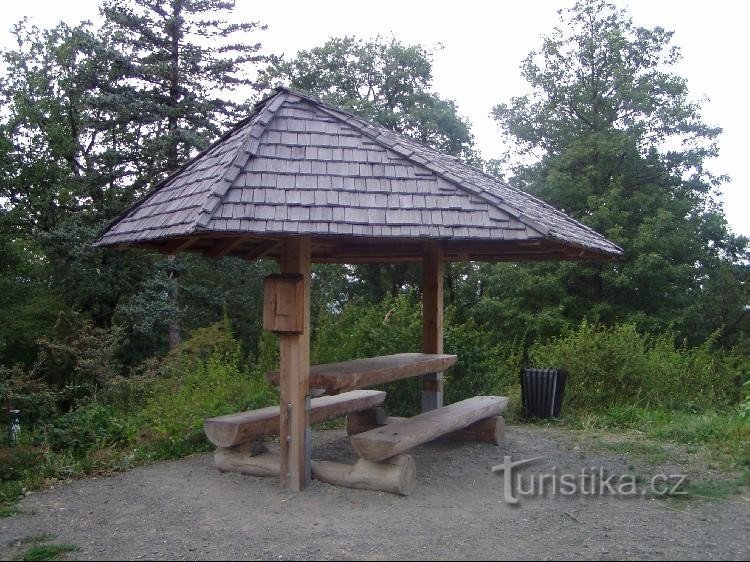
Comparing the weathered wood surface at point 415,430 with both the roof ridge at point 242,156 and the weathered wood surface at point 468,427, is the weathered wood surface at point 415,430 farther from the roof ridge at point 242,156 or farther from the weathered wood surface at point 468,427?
the roof ridge at point 242,156

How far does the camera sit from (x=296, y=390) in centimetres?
583

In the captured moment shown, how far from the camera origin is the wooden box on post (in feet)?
19.0

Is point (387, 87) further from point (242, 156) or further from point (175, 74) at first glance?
point (242, 156)

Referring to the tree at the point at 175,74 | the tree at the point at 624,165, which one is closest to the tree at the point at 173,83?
the tree at the point at 175,74

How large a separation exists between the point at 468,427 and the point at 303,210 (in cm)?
393

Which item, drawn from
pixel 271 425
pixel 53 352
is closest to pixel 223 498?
pixel 271 425

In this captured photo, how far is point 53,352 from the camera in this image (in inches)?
593

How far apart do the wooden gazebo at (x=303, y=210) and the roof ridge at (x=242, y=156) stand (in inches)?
0.4

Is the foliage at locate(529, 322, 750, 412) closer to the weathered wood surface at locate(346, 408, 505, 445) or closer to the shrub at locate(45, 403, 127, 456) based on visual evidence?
the weathered wood surface at locate(346, 408, 505, 445)

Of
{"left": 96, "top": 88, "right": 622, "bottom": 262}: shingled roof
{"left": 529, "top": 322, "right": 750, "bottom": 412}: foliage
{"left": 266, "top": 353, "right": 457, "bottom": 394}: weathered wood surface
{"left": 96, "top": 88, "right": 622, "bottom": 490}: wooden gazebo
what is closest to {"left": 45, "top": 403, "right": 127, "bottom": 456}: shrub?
{"left": 96, "top": 88, "right": 622, "bottom": 490}: wooden gazebo

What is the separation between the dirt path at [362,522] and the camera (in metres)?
4.55

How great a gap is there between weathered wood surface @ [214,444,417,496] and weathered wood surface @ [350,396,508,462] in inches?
5.6

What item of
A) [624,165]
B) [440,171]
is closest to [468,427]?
[440,171]

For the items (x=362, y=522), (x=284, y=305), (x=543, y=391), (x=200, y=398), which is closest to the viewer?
(x=362, y=522)
